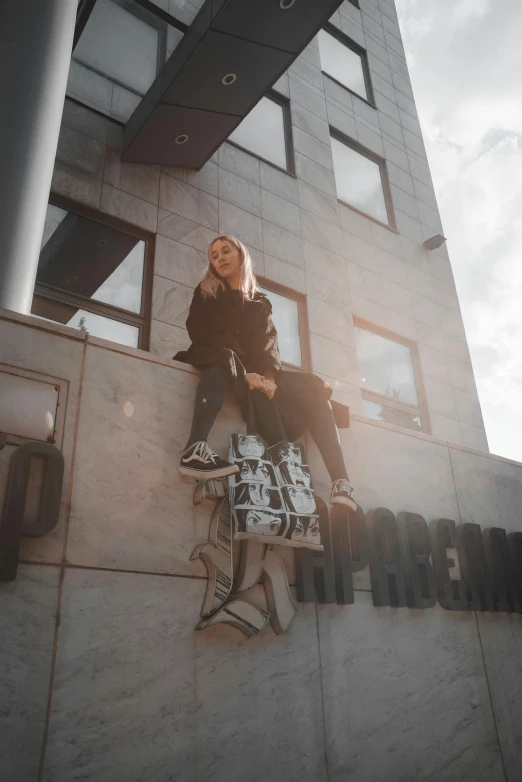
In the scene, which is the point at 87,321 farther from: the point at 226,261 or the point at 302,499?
the point at 302,499

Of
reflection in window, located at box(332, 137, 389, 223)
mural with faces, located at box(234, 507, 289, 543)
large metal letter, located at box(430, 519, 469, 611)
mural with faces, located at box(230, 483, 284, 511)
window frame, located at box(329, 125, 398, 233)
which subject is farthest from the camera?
window frame, located at box(329, 125, 398, 233)

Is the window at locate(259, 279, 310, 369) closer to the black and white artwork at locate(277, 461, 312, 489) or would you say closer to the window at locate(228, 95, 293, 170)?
the window at locate(228, 95, 293, 170)

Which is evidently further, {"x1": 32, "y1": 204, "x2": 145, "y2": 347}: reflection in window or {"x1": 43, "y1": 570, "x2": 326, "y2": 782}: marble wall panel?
{"x1": 32, "y1": 204, "x2": 145, "y2": 347}: reflection in window

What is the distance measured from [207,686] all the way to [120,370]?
2335mm

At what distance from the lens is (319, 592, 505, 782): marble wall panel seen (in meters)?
4.98

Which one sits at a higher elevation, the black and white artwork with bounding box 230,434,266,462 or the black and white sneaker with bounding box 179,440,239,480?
the black and white artwork with bounding box 230,434,266,462

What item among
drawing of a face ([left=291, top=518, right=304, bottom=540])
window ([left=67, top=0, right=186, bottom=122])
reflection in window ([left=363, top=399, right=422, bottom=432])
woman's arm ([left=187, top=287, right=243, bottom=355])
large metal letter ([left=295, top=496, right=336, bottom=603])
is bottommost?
large metal letter ([left=295, top=496, right=336, bottom=603])

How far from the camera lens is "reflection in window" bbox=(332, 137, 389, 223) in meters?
12.2

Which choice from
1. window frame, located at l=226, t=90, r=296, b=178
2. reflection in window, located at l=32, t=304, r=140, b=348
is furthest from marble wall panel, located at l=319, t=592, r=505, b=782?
window frame, located at l=226, t=90, r=296, b=178

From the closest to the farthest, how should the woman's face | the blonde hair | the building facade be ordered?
the building facade → the blonde hair → the woman's face

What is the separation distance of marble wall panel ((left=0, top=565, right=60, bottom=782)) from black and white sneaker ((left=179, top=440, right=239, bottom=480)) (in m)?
1.08

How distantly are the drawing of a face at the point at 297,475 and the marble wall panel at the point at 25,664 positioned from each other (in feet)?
6.13

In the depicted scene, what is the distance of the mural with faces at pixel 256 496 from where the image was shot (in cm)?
468

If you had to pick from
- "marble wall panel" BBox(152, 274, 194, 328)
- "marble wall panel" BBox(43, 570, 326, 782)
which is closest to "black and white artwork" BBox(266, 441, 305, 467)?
"marble wall panel" BBox(43, 570, 326, 782)
